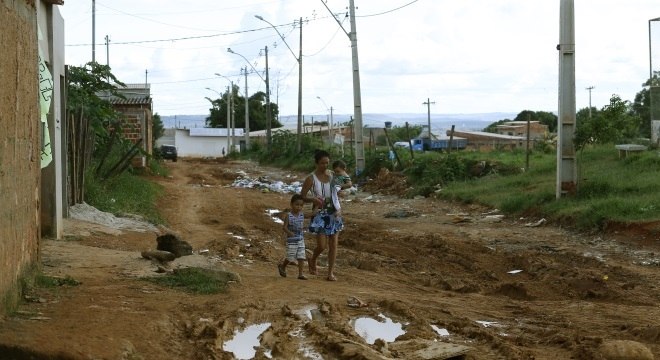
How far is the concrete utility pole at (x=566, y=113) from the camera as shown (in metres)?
19.5

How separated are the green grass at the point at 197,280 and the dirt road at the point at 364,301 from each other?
0.18 meters

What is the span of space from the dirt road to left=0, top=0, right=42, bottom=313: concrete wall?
0.46 metres

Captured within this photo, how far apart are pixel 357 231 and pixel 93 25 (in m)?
37.1

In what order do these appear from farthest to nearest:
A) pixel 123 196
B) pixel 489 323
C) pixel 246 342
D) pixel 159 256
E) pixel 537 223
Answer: pixel 123 196, pixel 537 223, pixel 159 256, pixel 489 323, pixel 246 342

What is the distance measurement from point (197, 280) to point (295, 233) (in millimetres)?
1710

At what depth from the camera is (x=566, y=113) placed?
19578mm

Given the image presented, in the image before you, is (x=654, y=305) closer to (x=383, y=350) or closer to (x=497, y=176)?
(x=383, y=350)

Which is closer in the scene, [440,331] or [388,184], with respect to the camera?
[440,331]

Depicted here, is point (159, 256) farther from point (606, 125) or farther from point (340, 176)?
point (606, 125)

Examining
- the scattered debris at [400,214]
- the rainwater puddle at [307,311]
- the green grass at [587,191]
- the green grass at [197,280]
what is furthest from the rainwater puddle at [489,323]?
the scattered debris at [400,214]

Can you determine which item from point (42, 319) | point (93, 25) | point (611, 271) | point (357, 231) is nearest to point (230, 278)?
point (42, 319)

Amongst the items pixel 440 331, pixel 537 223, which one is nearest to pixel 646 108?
pixel 537 223

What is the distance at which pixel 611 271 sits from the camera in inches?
493

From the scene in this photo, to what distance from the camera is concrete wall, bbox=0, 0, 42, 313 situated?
733cm
